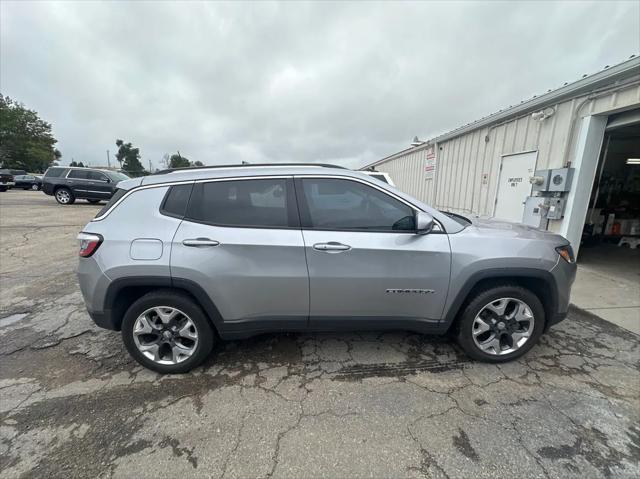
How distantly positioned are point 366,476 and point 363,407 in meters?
0.50

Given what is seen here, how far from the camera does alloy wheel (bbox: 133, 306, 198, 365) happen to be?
239 centimetres

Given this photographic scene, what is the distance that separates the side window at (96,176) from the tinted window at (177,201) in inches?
578

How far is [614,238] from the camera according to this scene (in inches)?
329

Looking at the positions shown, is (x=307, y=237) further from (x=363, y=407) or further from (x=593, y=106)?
(x=593, y=106)

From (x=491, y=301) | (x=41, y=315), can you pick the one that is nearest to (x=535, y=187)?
(x=491, y=301)

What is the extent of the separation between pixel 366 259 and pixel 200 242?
53.2 inches

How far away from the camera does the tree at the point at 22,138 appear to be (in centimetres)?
4119

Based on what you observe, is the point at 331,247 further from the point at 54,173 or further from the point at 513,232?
the point at 54,173

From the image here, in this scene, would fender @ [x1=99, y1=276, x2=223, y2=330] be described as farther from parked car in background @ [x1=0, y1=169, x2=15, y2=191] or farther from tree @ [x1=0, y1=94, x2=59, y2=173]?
tree @ [x1=0, y1=94, x2=59, y2=173]

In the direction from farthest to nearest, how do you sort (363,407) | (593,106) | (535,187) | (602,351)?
1. (535,187)
2. (593,106)
3. (602,351)
4. (363,407)

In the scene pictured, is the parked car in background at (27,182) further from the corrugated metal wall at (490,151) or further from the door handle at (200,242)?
the door handle at (200,242)

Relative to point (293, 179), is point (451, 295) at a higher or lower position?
lower

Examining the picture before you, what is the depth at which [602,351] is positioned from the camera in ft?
9.25

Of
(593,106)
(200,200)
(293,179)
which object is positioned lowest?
(200,200)
